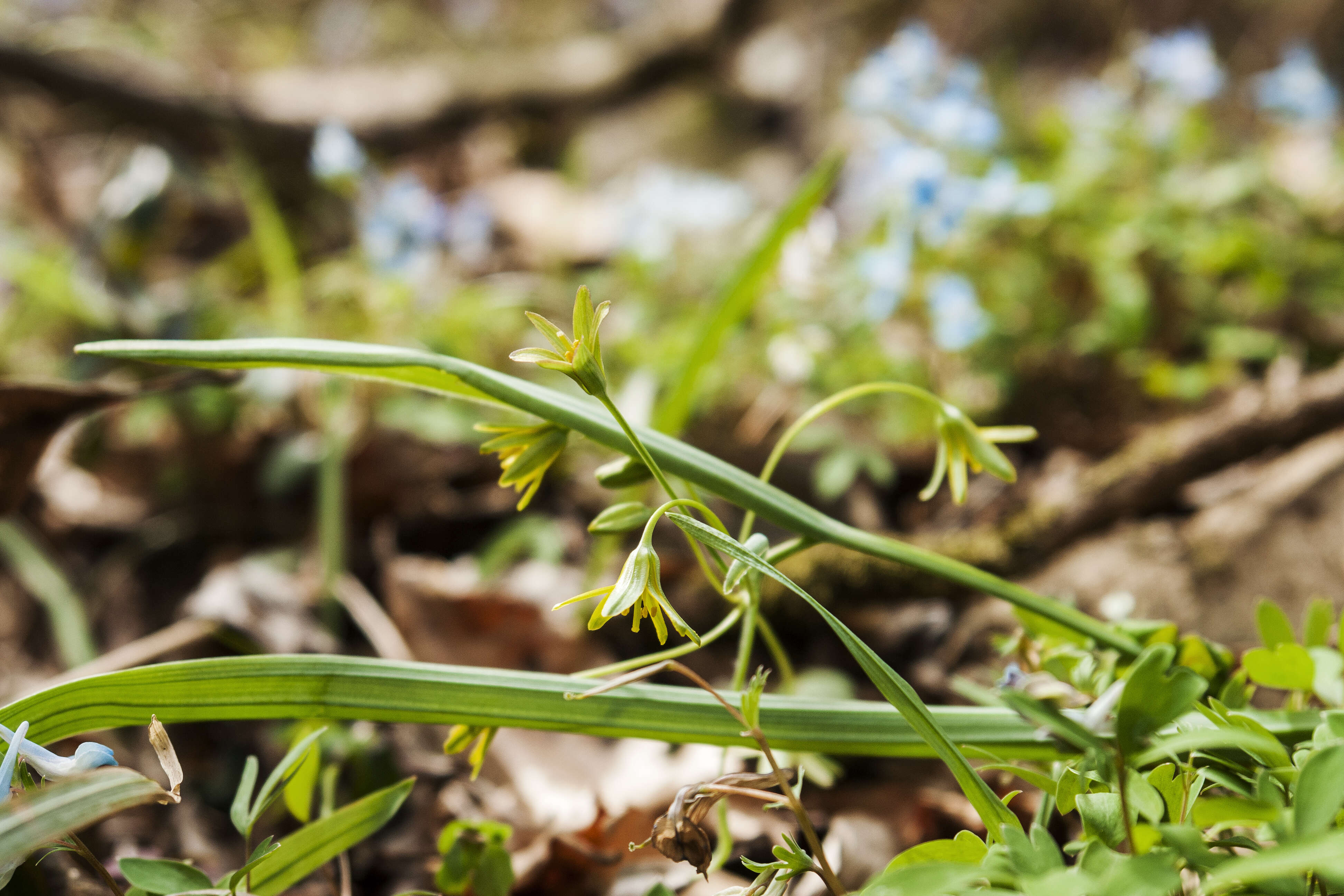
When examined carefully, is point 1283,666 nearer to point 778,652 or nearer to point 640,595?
point 778,652

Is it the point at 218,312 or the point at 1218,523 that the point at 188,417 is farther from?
the point at 1218,523

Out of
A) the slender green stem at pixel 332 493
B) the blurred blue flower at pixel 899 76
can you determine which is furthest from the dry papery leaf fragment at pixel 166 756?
the blurred blue flower at pixel 899 76

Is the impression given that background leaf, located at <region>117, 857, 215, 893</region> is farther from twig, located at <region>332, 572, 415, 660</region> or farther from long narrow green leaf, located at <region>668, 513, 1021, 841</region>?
twig, located at <region>332, 572, 415, 660</region>

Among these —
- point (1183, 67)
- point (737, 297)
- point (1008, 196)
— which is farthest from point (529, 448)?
point (1183, 67)

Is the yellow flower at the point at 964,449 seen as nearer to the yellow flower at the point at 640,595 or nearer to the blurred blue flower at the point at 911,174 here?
the yellow flower at the point at 640,595

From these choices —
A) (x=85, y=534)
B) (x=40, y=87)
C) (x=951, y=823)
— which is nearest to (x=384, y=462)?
(x=85, y=534)

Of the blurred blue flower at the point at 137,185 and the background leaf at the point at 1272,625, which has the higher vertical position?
the blurred blue flower at the point at 137,185
